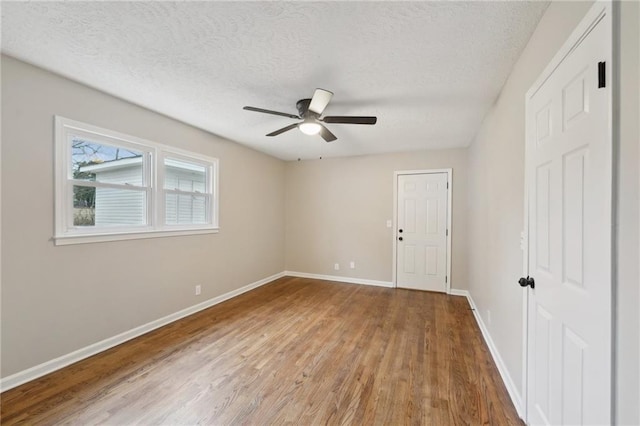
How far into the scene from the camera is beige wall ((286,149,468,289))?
4.32m

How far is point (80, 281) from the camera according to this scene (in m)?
2.31

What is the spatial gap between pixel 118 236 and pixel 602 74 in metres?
3.60

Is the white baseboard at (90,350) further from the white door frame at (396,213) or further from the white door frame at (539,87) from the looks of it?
the white door frame at (539,87)

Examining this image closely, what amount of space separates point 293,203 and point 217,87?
337 cm

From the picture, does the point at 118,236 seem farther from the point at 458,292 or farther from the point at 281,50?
the point at 458,292

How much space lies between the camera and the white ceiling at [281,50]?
1448mm

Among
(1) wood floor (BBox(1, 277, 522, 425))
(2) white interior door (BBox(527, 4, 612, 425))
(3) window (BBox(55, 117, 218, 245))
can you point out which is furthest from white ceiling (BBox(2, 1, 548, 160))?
(1) wood floor (BBox(1, 277, 522, 425))

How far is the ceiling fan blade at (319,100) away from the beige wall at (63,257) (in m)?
1.98

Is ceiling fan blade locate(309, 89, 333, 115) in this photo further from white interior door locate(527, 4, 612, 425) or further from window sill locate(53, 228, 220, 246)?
window sill locate(53, 228, 220, 246)

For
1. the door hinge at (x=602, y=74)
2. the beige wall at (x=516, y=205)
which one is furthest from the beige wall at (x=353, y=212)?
the door hinge at (x=602, y=74)

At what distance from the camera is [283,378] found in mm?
2064

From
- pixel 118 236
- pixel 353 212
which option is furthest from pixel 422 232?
pixel 118 236

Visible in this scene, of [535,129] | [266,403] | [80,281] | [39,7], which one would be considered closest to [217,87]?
[39,7]

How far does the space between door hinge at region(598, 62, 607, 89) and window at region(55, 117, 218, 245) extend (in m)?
3.50
